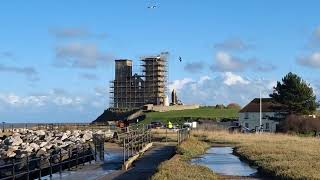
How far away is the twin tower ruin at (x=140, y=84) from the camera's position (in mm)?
181625

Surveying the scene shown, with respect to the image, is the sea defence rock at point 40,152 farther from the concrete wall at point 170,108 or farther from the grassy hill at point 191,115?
the concrete wall at point 170,108

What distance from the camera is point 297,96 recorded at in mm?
92688

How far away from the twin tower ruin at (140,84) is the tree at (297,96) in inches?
3496

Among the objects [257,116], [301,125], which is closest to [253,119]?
[257,116]

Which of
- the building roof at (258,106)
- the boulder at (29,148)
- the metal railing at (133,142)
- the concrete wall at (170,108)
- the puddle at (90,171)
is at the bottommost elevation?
the puddle at (90,171)

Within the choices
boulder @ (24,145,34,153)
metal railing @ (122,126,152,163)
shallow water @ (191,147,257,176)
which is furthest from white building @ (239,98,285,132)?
shallow water @ (191,147,257,176)

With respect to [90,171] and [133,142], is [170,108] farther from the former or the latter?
[90,171]

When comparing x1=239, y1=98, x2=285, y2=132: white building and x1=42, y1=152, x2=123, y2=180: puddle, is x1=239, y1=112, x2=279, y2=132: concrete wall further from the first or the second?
x1=42, y1=152, x2=123, y2=180: puddle

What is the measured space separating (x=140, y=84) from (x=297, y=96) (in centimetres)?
9779

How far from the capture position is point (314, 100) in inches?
3642

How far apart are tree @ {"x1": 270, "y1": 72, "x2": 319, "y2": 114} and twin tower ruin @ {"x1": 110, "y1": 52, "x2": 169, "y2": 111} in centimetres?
8880

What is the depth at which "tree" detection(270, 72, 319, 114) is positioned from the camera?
91.1 meters

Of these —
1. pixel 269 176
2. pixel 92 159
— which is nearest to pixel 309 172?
pixel 269 176

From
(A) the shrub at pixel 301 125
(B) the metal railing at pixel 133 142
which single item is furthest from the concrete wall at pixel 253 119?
(B) the metal railing at pixel 133 142
